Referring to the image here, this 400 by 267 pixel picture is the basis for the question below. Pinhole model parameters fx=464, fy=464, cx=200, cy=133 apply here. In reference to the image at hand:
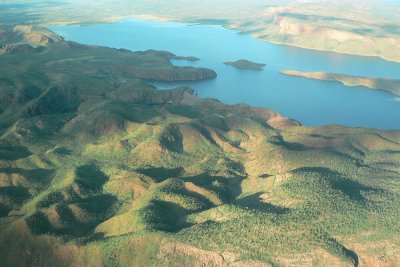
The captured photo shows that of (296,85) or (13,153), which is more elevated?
(13,153)

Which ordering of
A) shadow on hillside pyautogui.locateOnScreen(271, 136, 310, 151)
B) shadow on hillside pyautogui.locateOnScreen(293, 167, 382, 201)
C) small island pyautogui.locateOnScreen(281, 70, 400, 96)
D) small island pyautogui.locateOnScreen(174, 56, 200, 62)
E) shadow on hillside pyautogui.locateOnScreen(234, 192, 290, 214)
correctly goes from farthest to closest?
small island pyautogui.locateOnScreen(174, 56, 200, 62), small island pyautogui.locateOnScreen(281, 70, 400, 96), shadow on hillside pyautogui.locateOnScreen(271, 136, 310, 151), shadow on hillside pyautogui.locateOnScreen(293, 167, 382, 201), shadow on hillside pyautogui.locateOnScreen(234, 192, 290, 214)

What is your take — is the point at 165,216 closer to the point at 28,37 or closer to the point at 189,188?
the point at 189,188

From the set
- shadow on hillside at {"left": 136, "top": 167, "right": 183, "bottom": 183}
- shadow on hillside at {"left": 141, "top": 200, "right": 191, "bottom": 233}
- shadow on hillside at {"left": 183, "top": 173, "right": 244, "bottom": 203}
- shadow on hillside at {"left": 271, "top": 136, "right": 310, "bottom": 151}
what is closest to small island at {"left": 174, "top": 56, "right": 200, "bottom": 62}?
shadow on hillside at {"left": 271, "top": 136, "right": 310, "bottom": 151}

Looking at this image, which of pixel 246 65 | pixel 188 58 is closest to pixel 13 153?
pixel 246 65

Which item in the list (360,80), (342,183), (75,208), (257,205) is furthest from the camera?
(360,80)

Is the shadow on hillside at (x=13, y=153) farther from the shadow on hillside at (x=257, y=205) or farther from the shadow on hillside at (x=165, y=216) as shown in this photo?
the shadow on hillside at (x=257, y=205)

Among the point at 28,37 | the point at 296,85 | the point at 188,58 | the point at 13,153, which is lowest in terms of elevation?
the point at 296,85

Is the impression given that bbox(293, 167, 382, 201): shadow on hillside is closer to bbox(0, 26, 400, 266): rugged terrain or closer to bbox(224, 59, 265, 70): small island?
bbox(0, 26, 400, 266): rugged terrain

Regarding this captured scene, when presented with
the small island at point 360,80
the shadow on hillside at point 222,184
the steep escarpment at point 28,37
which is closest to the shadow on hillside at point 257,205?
the shadow on hillside at point 222,184
